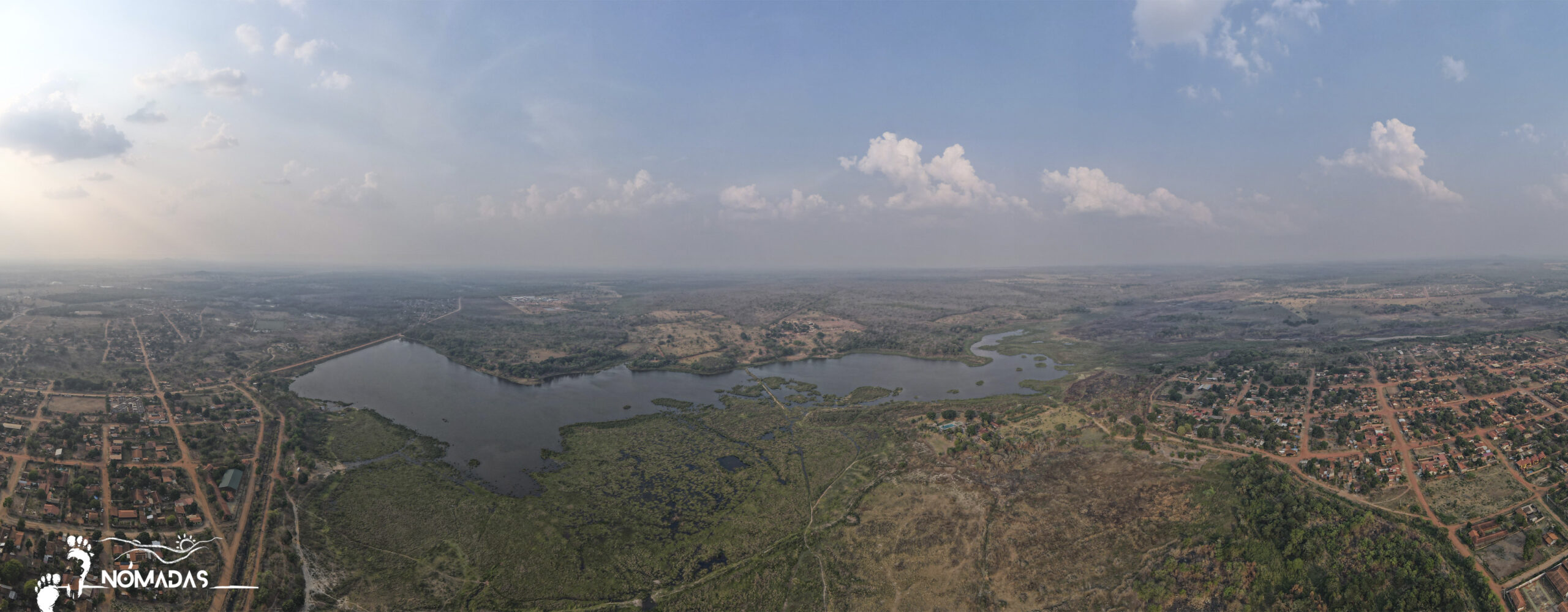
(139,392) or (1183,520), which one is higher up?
(139,392)

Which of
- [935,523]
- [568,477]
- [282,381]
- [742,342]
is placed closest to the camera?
[935,523]

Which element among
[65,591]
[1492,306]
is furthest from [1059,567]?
[1492,306]

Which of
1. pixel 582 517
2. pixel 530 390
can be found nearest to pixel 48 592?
pixel 582 517

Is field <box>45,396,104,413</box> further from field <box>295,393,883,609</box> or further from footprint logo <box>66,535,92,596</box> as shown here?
footprint logo <box>66,535,92,596</box>

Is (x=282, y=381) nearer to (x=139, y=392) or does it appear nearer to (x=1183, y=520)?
(x=139, y=392)

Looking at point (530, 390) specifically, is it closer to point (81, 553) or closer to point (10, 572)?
point (81, 553)

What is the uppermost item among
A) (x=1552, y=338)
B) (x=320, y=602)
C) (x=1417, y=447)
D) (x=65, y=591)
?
(x=1552, y=338)

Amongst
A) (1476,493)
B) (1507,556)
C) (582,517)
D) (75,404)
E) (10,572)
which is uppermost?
(75,404)
